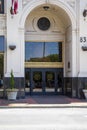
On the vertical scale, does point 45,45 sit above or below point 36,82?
above

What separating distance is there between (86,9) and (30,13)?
504 cm

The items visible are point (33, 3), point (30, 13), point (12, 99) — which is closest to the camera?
point (12, 99)

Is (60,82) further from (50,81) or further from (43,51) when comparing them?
(43,51)

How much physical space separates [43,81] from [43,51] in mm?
2578

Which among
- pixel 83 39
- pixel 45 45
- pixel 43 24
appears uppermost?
pixel 43 24

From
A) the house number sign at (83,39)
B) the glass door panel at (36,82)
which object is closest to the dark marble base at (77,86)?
the house number sign at (83,39)

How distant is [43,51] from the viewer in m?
34.3

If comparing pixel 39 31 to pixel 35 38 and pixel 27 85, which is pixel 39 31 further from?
pixel 27 85

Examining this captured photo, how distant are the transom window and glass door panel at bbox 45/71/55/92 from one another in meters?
1.21

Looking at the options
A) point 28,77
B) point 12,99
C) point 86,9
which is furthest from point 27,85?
point 86,9

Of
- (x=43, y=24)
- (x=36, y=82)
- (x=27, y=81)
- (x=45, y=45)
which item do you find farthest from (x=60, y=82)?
(x=43, y=24)

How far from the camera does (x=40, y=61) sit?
34.1 m

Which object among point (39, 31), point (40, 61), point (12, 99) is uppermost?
point (39, 31)

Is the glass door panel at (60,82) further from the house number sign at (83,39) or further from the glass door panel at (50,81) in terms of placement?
the house number sign at (83,39)
